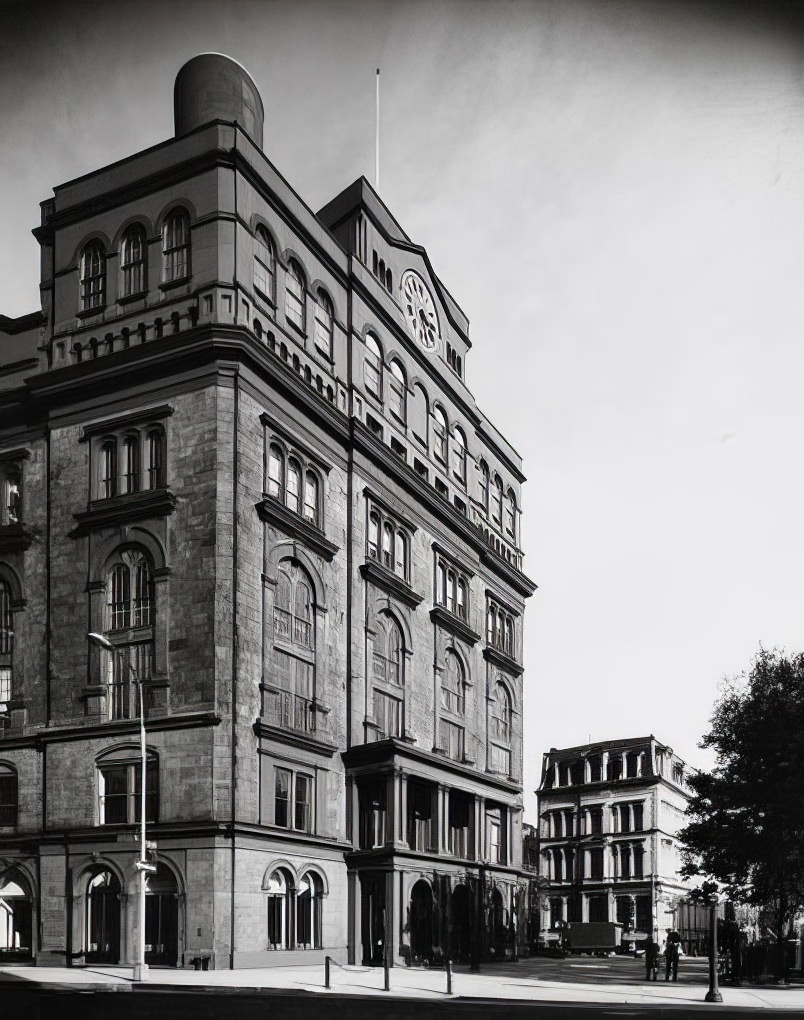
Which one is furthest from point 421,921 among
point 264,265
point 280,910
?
point 264,265

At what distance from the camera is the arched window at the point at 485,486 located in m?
→ 58.6

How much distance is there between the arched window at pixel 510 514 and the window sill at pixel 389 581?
1433 centimetres

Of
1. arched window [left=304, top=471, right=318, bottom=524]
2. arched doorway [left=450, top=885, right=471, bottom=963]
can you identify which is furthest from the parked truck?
arched window [left=304, top=471, right=318, bottom=524]

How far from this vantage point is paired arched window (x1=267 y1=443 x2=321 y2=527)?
39.2 meters

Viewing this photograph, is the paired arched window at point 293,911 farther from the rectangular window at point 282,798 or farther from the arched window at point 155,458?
the arched window at point 155,458

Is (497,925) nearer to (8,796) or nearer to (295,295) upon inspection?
(8,796)

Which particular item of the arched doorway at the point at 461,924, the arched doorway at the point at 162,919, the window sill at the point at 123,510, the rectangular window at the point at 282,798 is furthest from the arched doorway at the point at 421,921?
the window sill at the point at 123,510

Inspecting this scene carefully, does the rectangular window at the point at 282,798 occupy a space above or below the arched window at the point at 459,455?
below

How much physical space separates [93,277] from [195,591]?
991 centimetres

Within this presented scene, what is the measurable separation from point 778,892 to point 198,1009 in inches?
814

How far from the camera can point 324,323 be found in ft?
143

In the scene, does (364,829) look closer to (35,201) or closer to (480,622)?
(480,622)

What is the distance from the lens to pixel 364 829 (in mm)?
43125

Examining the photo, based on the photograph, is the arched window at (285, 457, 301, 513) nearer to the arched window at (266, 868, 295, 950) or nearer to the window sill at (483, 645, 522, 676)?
the arched window at (266, 868, 295, 950)
